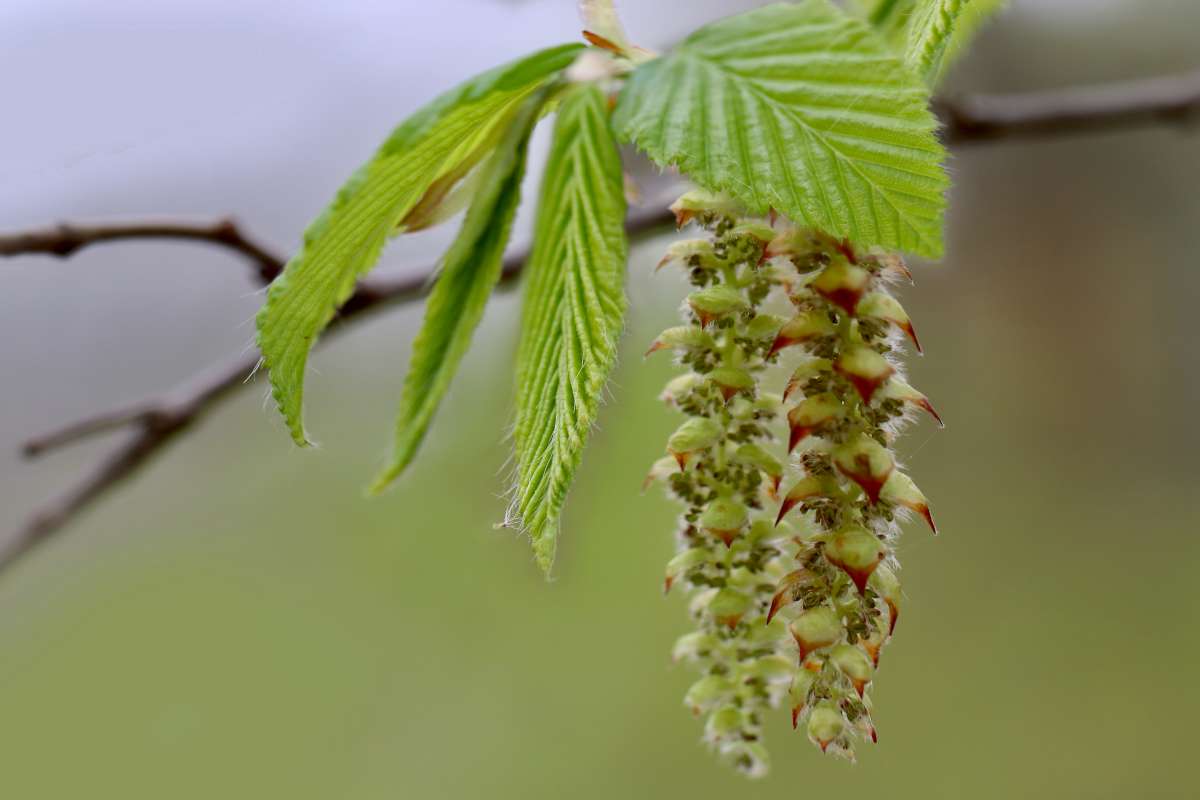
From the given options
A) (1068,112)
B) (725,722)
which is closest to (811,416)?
(725,722)

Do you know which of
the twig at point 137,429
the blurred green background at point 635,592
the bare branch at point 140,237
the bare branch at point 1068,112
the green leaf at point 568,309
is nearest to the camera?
the green leaf at point 568,309

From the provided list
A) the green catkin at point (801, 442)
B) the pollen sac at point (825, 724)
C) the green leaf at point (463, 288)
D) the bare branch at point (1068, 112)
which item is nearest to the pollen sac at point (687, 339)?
the green catkin at point (801, 442)

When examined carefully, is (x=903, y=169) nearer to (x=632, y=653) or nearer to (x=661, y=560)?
(x=661, y=560)

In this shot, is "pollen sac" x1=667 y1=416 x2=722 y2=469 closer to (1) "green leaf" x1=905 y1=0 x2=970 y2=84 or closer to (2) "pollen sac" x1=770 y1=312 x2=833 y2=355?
(2) "pollen sac" x1=770 y1=312 x2=833 y2=355

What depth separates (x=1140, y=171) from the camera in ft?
10.7

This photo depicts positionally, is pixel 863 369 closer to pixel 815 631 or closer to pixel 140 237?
pixel 815 631

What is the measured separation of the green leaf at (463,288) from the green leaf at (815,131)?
80mm

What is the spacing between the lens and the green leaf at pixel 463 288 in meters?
0.56

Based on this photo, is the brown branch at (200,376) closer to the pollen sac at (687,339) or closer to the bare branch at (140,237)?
the bare branch at (140,237)

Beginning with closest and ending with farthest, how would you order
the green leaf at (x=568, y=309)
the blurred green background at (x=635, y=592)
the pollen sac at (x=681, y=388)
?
the green leaf at (x=568, y=309) < the pollen sac at (x=681, y=388) < the blurred green background at (x=635, y=592)

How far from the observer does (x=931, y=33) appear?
1.68 feet

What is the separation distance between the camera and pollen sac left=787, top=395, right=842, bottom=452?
52 centimetres

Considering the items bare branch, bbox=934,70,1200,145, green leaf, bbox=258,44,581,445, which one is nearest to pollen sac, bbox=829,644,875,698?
green leaf, bbox=258,44,581,445

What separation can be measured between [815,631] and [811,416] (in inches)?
4.4
